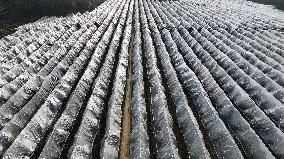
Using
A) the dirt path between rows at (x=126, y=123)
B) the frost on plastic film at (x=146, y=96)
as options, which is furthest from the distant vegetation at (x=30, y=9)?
the dirt path between rows at (x=126, y=123)

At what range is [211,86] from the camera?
21.8ft

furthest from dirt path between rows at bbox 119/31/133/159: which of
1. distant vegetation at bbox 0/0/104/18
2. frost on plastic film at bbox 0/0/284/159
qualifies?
distant vegetation at bbox 0/0/104/18

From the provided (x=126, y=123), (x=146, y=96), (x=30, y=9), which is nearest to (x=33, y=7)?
(x=30, y=9)

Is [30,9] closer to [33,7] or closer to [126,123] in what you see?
[33,7]

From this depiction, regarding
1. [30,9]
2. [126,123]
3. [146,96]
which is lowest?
[30,9]

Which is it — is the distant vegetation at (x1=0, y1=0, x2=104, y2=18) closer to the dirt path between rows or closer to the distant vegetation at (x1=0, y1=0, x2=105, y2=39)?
the distant vegetation at (x1=0, y1=0, x2=105, y2=39)

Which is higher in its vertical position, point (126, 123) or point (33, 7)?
point (126, 123)

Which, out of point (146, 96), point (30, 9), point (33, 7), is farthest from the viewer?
point (33, 7)

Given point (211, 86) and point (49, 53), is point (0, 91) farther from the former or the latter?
point (211, 86)

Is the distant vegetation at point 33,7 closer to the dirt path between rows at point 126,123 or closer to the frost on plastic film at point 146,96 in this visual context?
the frost on plastic film at point 146,96

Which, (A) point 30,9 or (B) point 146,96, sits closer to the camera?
(B) point 146,96

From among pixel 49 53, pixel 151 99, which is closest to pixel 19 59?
pixel 49 53

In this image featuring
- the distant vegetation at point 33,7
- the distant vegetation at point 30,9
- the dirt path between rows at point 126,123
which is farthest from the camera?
the distant vegetation at point 33,7

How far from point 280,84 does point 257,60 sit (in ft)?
5.03
